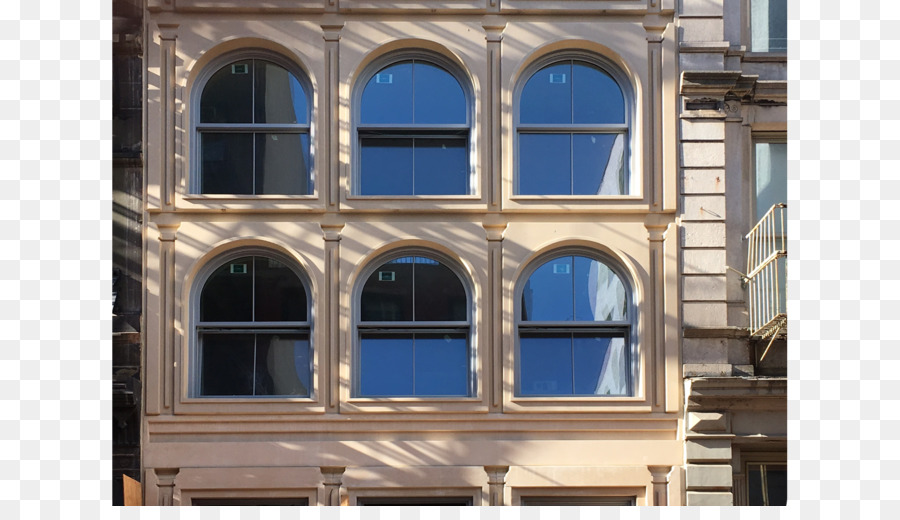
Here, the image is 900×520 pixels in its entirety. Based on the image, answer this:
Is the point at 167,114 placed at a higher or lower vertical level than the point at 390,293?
higher

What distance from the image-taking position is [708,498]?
13.6 m

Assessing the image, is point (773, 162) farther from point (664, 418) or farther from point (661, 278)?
point (664, 418)

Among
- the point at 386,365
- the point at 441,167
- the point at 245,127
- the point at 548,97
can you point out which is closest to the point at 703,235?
the point at 548,97

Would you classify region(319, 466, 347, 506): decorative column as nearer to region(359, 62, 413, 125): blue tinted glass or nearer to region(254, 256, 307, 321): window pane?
region(254, 256, 307, 321): window pane

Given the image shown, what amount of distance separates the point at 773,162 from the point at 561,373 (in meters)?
3.97

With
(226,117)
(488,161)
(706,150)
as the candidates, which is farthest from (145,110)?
(706,150)

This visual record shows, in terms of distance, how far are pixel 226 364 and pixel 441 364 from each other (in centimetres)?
269

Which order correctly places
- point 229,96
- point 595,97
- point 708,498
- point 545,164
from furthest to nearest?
point 595,97, point 229,96, point 545,164, point 708,498

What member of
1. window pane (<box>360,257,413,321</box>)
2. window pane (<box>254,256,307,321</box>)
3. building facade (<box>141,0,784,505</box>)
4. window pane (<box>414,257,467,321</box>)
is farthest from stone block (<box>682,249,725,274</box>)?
window pane (<box>254,256,307,321</box>)

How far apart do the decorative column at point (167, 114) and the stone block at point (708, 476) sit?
7209mm

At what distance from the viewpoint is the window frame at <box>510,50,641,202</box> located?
1430 centimetres

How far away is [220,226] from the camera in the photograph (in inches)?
555

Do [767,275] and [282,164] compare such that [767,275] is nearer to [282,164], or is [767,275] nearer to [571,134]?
[571,134]

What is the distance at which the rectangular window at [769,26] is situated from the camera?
14922 mm
